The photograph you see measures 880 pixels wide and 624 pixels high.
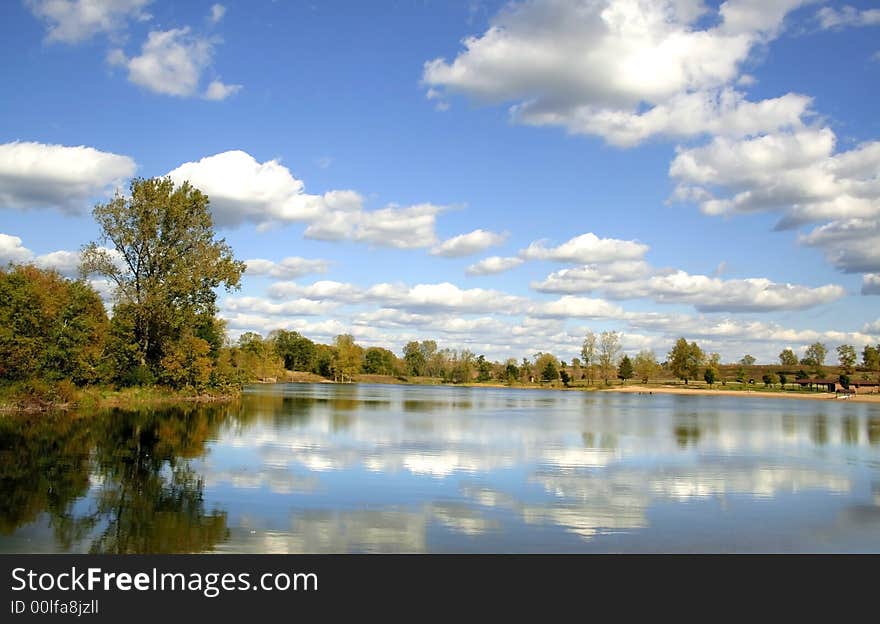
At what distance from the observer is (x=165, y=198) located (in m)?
48.0

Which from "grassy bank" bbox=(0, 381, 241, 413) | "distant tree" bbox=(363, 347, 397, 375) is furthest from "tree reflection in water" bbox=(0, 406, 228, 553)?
"distant tree" bbox=(363, 347, 397, 375)

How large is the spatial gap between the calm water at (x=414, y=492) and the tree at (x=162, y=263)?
18.1 metres

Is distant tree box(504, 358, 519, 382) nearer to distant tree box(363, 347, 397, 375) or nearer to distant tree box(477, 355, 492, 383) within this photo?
distant tree box(477, 355, 492, 383)

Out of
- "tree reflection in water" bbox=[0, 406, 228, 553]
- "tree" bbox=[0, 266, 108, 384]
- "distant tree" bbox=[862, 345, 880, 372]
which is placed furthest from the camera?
"distant tree" bbox=[862, 345, 880, 372]

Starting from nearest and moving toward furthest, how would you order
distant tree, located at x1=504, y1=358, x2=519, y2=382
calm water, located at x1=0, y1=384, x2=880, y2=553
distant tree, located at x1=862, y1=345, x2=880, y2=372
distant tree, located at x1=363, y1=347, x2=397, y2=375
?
calm water, located at x1=0, y1=384, x2=880, y2=553 < distant tree, located at x1=862, y1=345, x2=880, y2=372 < distant tree, located at x1=504, y1=358, x2=519, y2=382 < distant tree, located at x1=363, y1=347, x2=397, y2=375

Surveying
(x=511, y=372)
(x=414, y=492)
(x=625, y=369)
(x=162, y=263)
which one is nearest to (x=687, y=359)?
(x=625, y=369)

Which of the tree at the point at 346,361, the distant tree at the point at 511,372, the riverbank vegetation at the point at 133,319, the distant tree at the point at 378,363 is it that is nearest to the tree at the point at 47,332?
the riverbank vegetation at the point at 133,319

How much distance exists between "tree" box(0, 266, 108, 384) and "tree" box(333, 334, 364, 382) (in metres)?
117

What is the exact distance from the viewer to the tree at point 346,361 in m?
161

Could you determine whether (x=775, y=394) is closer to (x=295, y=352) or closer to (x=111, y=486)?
(x=295, y=352)

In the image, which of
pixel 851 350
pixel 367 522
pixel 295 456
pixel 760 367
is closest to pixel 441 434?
pixel 295 456

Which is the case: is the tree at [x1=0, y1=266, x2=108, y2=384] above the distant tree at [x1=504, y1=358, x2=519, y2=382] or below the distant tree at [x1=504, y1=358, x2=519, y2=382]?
above

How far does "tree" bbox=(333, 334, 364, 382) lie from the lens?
16100cm
